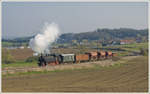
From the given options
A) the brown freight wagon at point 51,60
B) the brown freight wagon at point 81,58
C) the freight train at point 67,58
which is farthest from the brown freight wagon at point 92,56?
the brown freight wagon at point 51,60

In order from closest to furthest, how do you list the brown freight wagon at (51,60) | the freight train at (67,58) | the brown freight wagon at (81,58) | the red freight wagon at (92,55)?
the brown freight wagon at (51,60)
the freight train at (67,58)
the brown freight wagon at (81,58)
the red freight wagon at (92,55)

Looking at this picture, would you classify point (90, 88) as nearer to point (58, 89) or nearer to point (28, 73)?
point (58, 89)

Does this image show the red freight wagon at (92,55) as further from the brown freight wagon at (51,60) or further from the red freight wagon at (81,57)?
the brown freight wagon at (51,60)

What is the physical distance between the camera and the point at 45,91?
2205cm

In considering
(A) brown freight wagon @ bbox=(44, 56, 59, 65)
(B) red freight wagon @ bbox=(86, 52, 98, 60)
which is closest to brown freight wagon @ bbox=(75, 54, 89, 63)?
(B) red freight wagon @ bbox=(86, 52, 98, 60)

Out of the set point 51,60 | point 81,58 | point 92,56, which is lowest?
point 81,58

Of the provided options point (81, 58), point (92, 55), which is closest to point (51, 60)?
point (81, 58)

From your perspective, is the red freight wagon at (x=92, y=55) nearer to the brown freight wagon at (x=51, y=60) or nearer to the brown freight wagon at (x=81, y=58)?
the brown freight wagon at (x=81, y=58)

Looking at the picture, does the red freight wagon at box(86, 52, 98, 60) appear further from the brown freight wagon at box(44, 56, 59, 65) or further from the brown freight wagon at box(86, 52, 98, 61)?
the brown freight wagon at box(44, 56, 59, 65)

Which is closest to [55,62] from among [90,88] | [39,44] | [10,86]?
[39,44]

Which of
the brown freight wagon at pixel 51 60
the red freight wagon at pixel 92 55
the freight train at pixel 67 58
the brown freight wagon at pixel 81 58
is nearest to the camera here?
the brown freight wagon at pixel 51 60

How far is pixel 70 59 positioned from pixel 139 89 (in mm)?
27973

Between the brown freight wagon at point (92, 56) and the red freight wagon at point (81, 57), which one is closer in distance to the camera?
the red freight wagon at point (81, 57)

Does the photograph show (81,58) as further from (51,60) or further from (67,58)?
(51,60)
